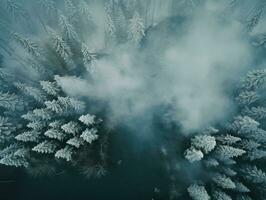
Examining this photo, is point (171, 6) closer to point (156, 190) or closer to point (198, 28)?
point (198, 28)


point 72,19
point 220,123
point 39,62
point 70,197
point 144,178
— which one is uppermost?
point 72,19

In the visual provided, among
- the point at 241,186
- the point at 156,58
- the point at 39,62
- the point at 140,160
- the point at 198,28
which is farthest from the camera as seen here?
the point at 198,28

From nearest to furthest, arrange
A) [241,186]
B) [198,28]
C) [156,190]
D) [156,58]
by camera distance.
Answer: [241,186]
[156,190]
[156,58]
[198,28]

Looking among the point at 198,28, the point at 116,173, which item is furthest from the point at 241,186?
the point at 198,28

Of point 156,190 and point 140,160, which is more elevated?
point 140,160

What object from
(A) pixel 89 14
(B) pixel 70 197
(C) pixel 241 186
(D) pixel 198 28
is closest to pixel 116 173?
(B) pixel 70 197

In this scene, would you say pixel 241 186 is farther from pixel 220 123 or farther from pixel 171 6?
pixel 171 6

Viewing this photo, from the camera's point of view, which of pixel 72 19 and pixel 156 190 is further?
pixel 72 19
